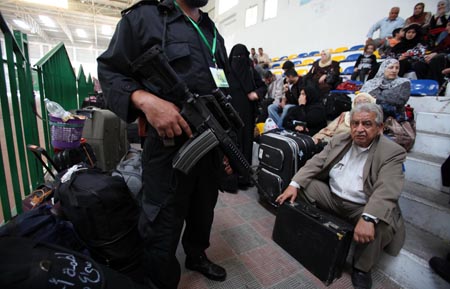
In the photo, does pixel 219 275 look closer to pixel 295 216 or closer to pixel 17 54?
pixel 295 216

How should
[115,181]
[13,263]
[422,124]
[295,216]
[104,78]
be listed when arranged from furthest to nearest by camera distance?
[422,124] < [295,216] < [115,181] < [104,78] < [13,263]

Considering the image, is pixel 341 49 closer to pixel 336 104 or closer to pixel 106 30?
pixel 336 104

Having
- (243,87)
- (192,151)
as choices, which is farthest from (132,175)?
(243,87)

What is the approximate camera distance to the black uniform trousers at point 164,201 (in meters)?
0.95

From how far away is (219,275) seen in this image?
126 cm

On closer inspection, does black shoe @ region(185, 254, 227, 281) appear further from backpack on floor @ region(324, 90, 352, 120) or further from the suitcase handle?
backpack on floor @ region(324, 90, 352, 120)

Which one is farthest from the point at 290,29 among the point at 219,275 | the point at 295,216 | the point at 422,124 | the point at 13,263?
the point at 13,263

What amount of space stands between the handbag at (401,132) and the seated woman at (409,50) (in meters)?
1.55

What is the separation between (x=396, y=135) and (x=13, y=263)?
268 cm

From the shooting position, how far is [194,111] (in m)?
0.94

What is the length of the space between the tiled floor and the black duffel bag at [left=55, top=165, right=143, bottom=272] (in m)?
0.38

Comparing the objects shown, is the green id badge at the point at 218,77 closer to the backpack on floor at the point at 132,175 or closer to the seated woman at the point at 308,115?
the backpack on floor at the point at 132,175

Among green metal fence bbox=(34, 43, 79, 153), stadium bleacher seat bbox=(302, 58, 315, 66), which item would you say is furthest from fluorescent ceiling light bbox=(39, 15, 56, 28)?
stadium bleacher seat bbox=(302, 58, 315, 66)

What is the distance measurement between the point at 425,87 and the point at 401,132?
1140 mm
